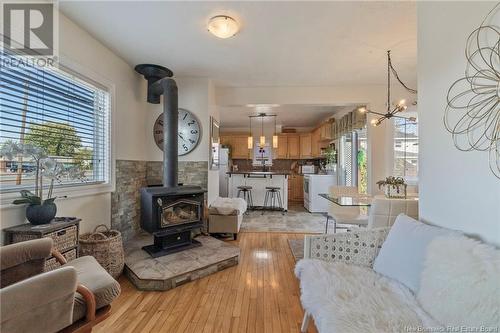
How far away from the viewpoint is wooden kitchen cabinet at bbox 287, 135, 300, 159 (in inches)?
306

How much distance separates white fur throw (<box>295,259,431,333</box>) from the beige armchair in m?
1.12

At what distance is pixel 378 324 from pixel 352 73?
130 inches

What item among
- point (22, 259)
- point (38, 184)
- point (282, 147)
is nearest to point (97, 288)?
point (22, 259)

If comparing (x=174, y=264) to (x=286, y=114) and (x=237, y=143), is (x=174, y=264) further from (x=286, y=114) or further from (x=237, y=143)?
(x=237, y=143)

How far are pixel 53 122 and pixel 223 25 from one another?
1.74 metres

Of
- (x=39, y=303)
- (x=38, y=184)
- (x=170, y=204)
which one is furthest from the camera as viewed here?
(x=170, y=204)

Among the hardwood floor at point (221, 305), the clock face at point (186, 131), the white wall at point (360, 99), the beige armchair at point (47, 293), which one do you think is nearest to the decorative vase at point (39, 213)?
the beige armchair at point (47, 293)

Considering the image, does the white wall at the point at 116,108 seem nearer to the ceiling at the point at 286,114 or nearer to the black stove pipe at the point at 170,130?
the black stove pipe at the point at 170,130

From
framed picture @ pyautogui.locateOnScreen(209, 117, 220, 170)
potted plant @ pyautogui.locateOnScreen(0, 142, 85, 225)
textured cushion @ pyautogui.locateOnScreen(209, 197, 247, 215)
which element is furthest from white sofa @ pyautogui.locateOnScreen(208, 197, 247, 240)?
potted plant @ pyautogui.locateOnScreen(0, 142, 85, 225)

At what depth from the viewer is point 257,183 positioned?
5926 millimetres

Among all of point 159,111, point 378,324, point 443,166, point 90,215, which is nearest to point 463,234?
point 443,166

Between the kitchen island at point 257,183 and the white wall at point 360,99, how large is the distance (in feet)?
7.25

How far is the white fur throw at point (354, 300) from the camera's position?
107 cm

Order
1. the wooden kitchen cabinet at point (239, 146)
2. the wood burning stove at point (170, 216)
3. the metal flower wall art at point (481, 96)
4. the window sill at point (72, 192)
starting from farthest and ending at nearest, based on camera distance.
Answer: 1. the wooden kitchen cabinet at point (239, 146)
2. the wood burning stove at point (170, 216)
3. the window sill at point (72, 192)
4. the metal flower wall art at point (481, 96)
